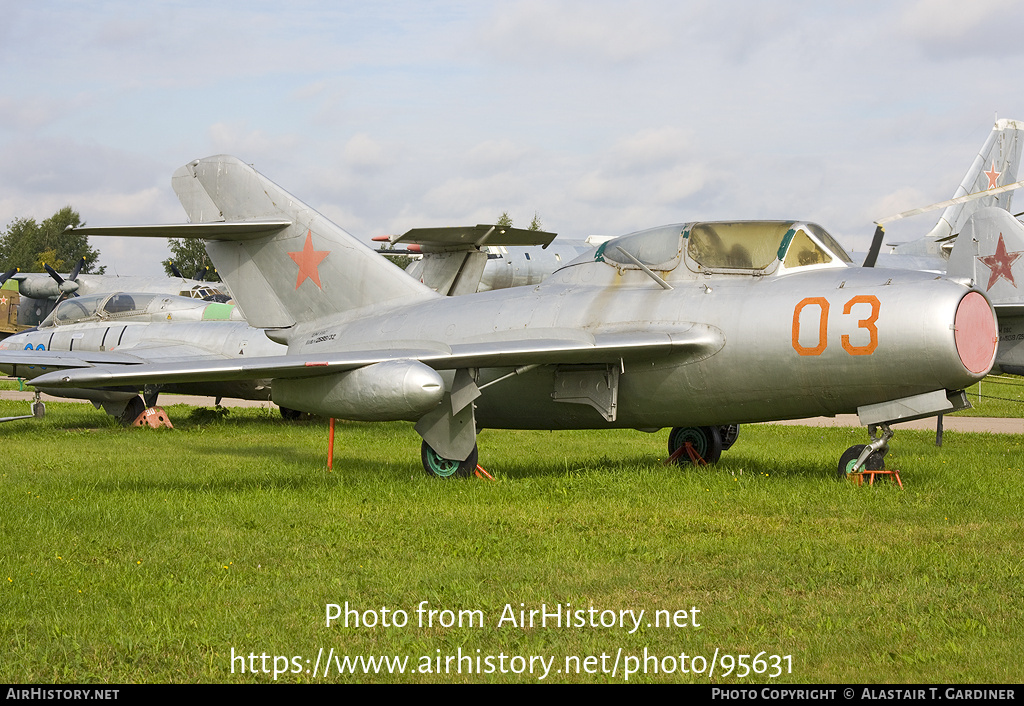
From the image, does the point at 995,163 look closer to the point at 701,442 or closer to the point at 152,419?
the point at 701,442

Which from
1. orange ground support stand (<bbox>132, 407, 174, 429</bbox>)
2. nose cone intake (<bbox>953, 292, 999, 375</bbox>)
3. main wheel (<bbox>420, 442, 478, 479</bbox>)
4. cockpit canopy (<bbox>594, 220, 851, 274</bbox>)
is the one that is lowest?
orange ground support stand (<bbox>132, 407, 174, 429</bbox>)

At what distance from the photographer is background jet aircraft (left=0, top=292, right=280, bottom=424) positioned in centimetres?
1847

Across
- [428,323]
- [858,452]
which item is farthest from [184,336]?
[858,452]

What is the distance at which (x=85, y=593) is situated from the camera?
5.79m

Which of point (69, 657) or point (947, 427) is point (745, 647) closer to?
point (69, 657)

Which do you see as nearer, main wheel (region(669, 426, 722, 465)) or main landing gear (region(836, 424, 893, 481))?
main landing gear (region(836, 424, 893, 481))

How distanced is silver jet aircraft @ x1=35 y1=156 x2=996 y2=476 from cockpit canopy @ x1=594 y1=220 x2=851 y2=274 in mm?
14

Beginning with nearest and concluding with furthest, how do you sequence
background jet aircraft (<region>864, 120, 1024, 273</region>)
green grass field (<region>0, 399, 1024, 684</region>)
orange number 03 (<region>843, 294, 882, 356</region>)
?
green grass field (<region>0, 399, 1024, 684</region>), orange number 03 (<region>843, 294, 882, 356</region>), background jet aircraft (<region>864, 120, 1024, 273</region>)

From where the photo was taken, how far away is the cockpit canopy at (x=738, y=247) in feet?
31.7

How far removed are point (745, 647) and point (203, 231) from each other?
31.0 feet

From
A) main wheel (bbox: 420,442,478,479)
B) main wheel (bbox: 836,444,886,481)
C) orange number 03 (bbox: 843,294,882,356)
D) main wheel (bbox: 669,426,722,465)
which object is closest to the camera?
orange number 03 (bbox: 843,294,882,356)

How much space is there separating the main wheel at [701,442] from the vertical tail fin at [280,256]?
136 inches

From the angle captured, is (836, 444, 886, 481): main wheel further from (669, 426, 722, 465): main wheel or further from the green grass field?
(669, 426, 722, 465): main wheel

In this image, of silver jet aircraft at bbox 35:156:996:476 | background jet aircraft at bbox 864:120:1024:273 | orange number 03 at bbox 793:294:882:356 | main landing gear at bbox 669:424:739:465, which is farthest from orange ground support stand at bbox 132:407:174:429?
background jet aircraft at bbox 864:120:1024:273
